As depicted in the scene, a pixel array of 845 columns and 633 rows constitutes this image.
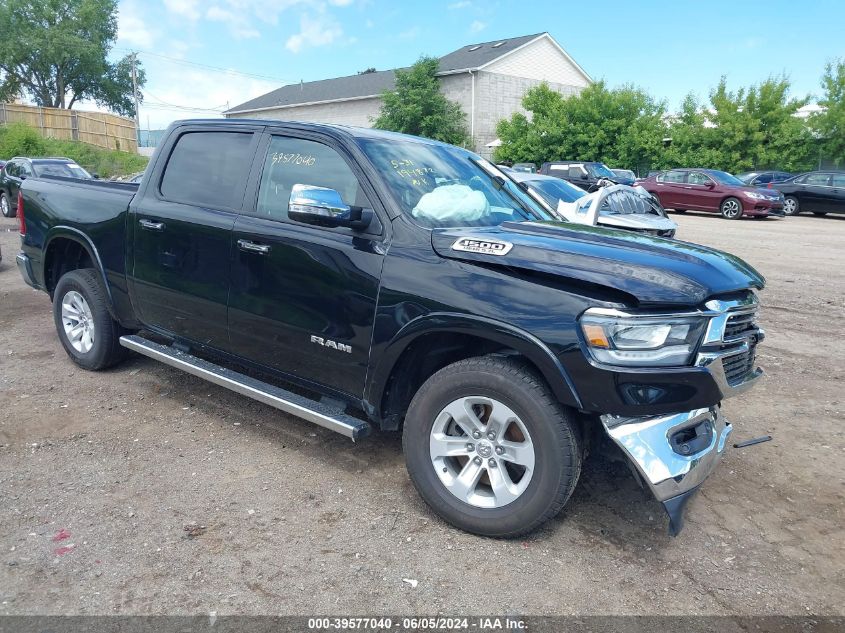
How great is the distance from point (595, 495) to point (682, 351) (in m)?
1.18

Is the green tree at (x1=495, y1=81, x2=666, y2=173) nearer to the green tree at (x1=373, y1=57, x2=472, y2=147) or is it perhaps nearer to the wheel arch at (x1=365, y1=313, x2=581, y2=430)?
the green tree at (x1=373, y1=57, x2=472, y2=147)

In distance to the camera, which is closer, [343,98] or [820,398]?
[820,398]

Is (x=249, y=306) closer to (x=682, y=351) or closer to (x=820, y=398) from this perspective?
(x=682, y=351)

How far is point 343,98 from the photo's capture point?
154 feet

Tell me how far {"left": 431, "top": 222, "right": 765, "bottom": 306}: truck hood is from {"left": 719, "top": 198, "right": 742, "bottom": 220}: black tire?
20.1 meters

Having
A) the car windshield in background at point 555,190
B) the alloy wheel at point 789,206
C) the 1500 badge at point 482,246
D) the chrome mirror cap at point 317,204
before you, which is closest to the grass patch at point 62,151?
the car windshield in background at point 555,190

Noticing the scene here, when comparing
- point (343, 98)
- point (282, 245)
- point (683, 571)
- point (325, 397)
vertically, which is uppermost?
point (343, 98)

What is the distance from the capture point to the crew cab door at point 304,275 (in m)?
3.54

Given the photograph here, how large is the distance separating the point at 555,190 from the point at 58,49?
176 ft

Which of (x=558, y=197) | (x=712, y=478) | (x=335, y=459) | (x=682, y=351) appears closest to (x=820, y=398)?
(x=712, y=478)

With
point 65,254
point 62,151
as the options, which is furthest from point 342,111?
point 65,254

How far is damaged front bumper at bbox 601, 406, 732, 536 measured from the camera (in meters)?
2.86

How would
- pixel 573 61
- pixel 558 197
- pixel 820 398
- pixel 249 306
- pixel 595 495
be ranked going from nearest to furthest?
pixel 595 495 < pixel 249 306 < pixel 820 398 < pixel 558 197 < pixel 573 61

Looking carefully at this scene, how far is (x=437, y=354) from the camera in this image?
3.50 metres
